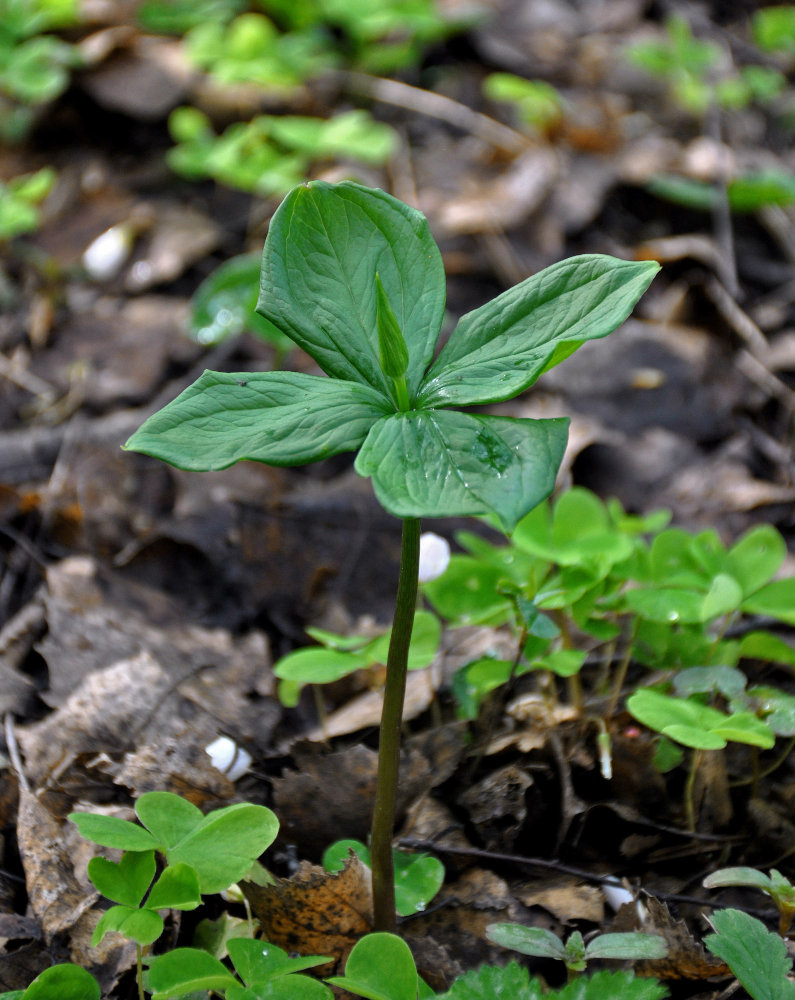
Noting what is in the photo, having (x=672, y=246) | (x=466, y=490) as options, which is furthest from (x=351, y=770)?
(x=672, y=246)

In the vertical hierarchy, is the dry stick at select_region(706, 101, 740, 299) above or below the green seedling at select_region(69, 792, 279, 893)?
below

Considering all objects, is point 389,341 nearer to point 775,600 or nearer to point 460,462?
point 460,462

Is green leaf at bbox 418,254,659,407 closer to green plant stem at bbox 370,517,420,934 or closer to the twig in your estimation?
green plant stem at bbox 370,517,420,934

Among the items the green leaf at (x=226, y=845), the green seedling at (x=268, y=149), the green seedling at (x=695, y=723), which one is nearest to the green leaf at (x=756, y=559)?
the green seedling at (x=695, y=723)

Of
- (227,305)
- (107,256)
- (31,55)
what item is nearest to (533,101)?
(227,305)

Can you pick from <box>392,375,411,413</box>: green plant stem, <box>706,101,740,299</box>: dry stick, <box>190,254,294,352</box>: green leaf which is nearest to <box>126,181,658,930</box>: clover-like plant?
<box>392,375,411,413</box>: green plant stem

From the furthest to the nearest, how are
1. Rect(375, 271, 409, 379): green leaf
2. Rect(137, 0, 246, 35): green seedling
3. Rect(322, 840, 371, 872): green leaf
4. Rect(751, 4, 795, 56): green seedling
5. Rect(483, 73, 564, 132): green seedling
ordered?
Rect(751, 4, 795, 56): green seedling, Rect(137, 0, 246, 35): green seedling, Rect(483, 73, 564, 132): green seedling, Rect(322, 840, 371, 872): green leaf, Rect(375, 271, 409, 379): green leaf
